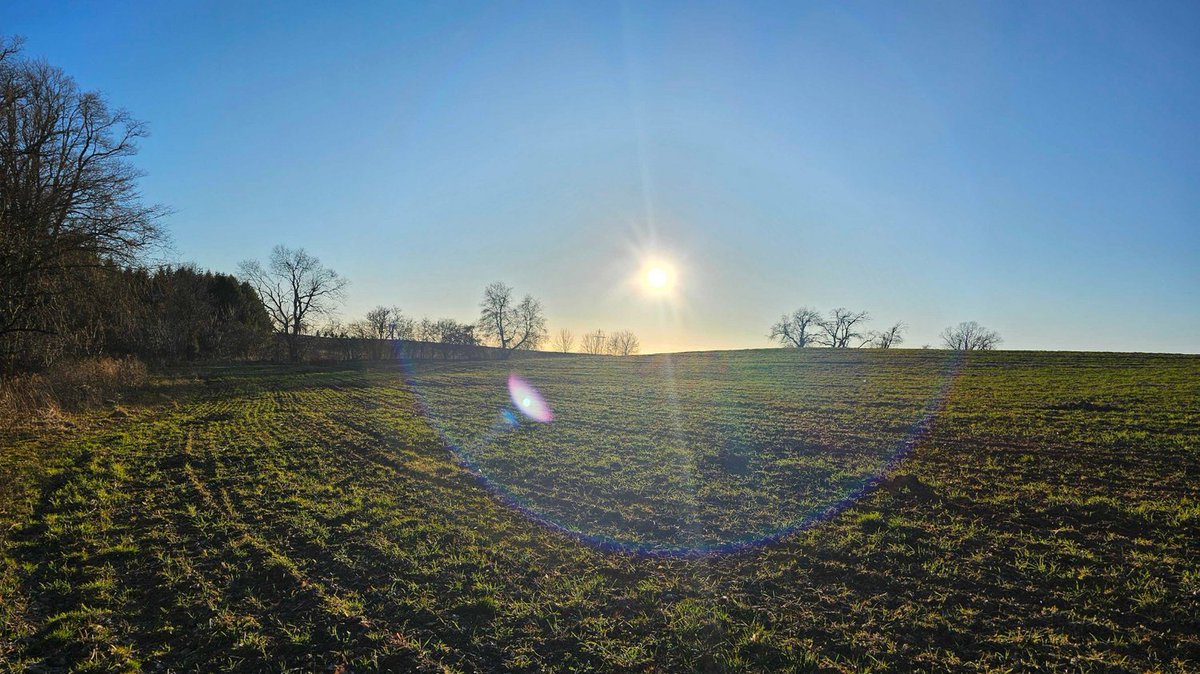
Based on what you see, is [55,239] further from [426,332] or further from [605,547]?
[426,332]

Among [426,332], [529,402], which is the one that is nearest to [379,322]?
[426,332]

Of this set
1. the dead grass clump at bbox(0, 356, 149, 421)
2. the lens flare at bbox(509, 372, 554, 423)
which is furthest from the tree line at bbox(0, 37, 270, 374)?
the lens flare at bbox(509, 372, 554, 423)

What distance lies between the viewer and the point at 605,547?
313 inches

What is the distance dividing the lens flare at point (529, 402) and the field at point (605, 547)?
15.7ft

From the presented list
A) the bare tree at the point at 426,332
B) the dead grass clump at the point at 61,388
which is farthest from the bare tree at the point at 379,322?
the dead grass clump at the point at 61,388

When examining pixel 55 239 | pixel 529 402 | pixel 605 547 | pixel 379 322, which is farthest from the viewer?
pixel 379 322

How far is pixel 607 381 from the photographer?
42.1 meters

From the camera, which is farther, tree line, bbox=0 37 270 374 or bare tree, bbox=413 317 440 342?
bare tree, bbox=413 317 440 342

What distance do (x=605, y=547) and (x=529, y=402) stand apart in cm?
2120

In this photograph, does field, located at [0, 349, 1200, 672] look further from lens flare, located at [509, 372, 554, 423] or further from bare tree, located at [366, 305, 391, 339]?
bare tree, located at [366, 305, 391, 339]

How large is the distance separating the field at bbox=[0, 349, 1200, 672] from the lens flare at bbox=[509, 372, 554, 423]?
478 cm

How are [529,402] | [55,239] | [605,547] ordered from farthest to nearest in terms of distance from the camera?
[529,402] → [55,239] → [605,547]

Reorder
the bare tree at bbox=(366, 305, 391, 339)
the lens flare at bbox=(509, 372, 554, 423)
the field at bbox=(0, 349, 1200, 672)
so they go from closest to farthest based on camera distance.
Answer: the field at bbox=(0, 349, 1200, 672)
the lens flare at bbox=(509, 372, 554, 423)
the bare tree at bbox=(366, 305, 391, 339)

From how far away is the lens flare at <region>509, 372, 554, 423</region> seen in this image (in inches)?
896
